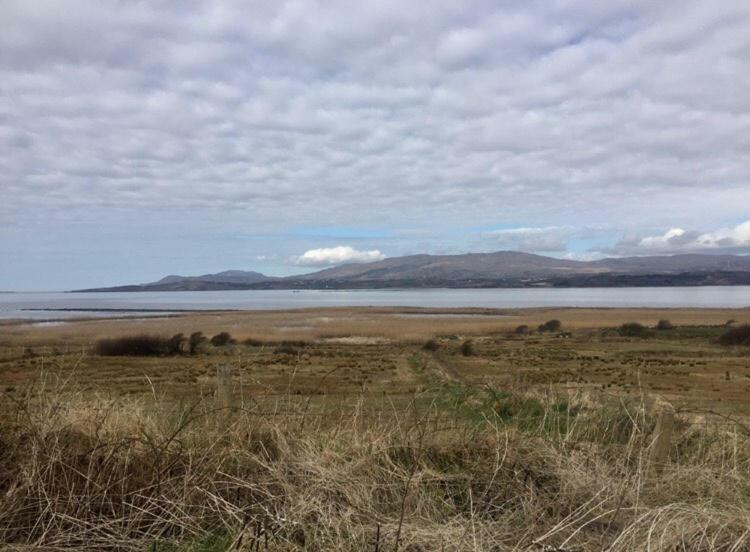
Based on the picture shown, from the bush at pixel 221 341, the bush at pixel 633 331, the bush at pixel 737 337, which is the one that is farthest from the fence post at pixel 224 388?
the bush at pixel 633 331

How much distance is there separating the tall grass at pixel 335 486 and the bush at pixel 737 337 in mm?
48522

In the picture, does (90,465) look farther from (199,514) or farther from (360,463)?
(360,463)

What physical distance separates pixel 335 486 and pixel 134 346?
42.6 m

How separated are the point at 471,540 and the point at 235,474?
2.29m

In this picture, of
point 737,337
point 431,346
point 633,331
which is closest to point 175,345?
point 431,346

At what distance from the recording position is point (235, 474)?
557 centimetres

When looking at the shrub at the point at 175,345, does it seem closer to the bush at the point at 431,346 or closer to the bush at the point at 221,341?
the bush at the point at 221,341

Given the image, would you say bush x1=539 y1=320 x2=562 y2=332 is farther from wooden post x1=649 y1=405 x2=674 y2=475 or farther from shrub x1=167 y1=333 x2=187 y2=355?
wooden post x1=649 y1=405 x2=674 y2=475

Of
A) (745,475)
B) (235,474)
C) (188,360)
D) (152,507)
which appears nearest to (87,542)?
(152,507)

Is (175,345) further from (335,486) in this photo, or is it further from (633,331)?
(633,331)

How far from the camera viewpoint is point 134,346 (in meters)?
44.1

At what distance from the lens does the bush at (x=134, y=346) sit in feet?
142

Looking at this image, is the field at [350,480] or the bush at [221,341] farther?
the bush at [221,341]

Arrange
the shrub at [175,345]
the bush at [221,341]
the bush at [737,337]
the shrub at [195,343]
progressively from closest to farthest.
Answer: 1. the shrub at [175,345]
2. the shrub at [195,343]
3. the bush at [737,337]
4. the bush at [221,341]
